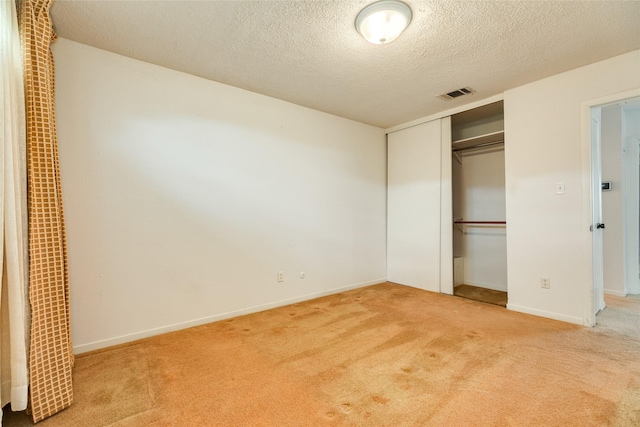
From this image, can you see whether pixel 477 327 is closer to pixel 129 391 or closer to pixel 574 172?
pixel 574 172

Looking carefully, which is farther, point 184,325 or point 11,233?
point 184,325

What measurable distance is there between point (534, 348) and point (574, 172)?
5.41 feet

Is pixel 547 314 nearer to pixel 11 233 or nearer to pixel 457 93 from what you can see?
pixel 457 93

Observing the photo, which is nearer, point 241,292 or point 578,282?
point 578,282

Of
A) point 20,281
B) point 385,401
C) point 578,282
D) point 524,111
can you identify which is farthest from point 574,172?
point 20,281

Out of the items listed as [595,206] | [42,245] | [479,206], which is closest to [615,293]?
[595,206]

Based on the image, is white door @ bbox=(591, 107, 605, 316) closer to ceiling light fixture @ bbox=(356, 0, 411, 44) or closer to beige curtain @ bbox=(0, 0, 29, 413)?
ceiling light fixture @ bbox=(356, 0, 411, 44)

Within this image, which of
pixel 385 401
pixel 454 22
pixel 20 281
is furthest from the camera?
pixel 454 22

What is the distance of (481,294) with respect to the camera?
3547 millimetres

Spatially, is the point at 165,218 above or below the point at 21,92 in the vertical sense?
below

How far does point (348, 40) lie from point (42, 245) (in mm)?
2326

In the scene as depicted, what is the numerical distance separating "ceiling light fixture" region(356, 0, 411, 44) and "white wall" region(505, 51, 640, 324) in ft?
6.05

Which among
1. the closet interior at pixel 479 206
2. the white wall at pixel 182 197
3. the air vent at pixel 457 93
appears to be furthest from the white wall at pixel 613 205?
the white wall at pixel 182 197

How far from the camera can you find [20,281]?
1.35 m
